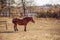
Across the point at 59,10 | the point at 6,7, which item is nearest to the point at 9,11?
the point at 6,7

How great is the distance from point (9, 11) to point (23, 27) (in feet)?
0.97

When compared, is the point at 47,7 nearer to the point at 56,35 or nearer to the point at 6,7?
the point at 56,35

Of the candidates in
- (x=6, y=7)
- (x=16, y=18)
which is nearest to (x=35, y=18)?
(x=16, y=18)

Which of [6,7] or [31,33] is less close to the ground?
[6,7]

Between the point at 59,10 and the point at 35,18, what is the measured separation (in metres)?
0.35

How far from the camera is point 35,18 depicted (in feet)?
7.33

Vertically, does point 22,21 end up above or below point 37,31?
above

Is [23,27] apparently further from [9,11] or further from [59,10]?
[59,10]

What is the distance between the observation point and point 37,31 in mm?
2230

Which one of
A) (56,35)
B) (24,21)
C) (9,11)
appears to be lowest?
(56,35)

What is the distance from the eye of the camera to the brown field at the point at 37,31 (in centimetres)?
222

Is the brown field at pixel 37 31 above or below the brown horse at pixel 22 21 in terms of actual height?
below

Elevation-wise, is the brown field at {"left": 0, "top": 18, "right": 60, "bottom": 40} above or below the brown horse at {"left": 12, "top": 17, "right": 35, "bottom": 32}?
below

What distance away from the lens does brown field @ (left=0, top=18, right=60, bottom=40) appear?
222 centimetres
